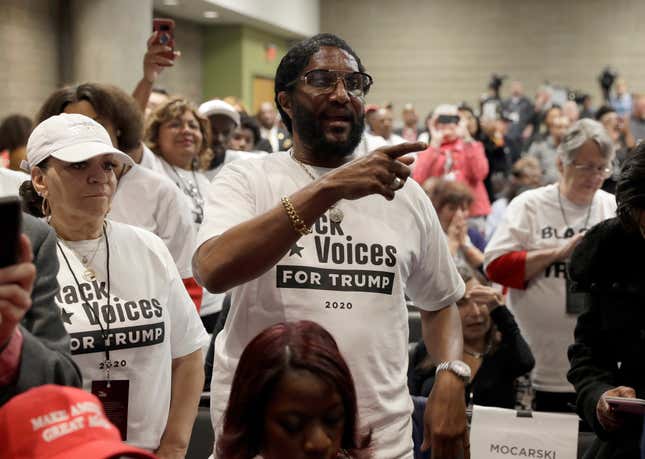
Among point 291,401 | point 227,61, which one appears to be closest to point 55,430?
point 291,401

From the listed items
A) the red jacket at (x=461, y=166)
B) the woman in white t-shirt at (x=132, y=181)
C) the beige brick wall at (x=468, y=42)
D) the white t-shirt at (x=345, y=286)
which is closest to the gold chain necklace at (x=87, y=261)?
the white t-shirt at (x=345, y=286)

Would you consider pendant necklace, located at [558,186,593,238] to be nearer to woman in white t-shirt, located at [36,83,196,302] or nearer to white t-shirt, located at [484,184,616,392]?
white t-shirt, located at [484,184,616,392]

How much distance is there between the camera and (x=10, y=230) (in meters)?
1.34

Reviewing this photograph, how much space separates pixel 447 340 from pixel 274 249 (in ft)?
2.30

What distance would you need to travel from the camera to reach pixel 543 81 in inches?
797

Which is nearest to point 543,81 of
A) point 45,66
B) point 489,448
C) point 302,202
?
point 45,66

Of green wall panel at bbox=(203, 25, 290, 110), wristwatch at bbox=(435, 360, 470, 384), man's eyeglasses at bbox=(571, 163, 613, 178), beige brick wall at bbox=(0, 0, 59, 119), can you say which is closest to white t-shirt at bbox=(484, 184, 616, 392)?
man's eyeglasses at bbox=(571, 163, 613, 178)

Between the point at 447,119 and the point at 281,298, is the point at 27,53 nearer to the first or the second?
the point at 447,119

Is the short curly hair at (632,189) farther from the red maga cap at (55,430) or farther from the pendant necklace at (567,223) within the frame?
the pendant necklace at (567,223)

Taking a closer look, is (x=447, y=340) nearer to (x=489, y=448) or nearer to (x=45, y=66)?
(x=489, y=448)

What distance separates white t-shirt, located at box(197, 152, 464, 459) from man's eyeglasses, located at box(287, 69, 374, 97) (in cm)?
20

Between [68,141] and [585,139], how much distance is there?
2533 millimetres

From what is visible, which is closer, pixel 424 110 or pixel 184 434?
pixel 184 434

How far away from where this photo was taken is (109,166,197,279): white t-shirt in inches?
150
